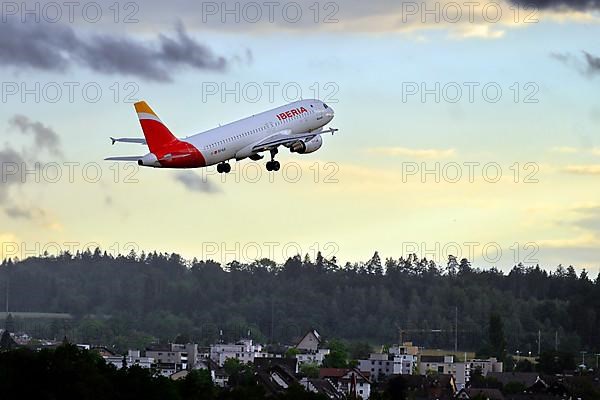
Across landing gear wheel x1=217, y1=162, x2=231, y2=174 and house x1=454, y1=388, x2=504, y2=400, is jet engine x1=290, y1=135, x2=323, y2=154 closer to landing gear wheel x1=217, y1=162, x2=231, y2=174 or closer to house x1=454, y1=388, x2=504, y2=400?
landing gear wheel x1=217, y1=162, x2=231, y2=174

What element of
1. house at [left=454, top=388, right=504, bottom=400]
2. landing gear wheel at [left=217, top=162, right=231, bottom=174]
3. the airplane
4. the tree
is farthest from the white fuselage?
house at [left=454, top=388, right=504, bottom=400]

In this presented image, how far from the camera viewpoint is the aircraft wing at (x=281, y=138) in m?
140

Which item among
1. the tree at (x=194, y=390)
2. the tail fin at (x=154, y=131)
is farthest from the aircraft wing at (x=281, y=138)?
the tree at (x=194, y=390)

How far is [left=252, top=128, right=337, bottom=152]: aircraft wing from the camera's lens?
14038cm

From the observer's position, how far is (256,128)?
463 ft

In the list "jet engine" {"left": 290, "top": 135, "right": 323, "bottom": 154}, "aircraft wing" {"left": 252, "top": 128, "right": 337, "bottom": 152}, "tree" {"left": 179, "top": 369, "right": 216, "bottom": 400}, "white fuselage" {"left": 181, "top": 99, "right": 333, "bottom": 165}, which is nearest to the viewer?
"tree" {"left": 179, "top": 369, "right": 216, "bottom": 400}

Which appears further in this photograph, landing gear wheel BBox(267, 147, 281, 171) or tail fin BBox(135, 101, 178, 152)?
landing gear wheel BBox(267, 147, 281, 171)

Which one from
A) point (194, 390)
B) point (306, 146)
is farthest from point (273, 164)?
point (194, 390)

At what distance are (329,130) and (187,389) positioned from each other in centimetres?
2555

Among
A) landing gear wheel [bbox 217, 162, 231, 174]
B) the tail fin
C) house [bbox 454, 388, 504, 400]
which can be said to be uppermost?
the tail fin

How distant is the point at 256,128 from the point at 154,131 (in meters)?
8.57

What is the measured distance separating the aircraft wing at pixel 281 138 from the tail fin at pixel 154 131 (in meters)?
7.32

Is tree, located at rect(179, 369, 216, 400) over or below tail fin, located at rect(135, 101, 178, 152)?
below

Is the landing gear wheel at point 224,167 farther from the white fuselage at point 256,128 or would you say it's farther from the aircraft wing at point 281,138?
the aircraft wing at point 281,138
